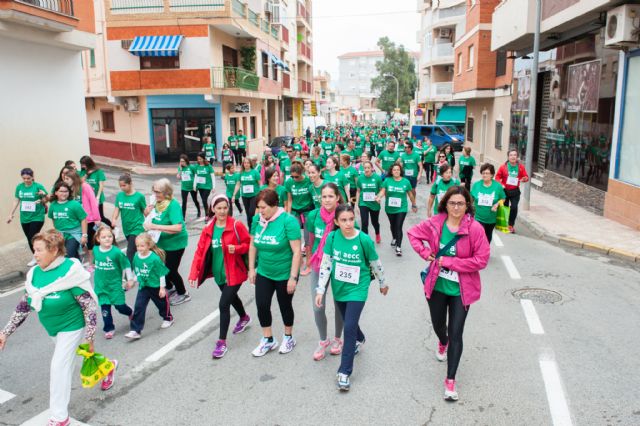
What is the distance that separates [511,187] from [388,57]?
244 feet

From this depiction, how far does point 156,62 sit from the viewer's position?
26.6m

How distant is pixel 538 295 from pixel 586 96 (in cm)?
975

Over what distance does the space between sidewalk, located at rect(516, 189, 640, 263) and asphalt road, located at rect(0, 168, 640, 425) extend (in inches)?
120

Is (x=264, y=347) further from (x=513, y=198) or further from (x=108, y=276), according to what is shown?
(x=513, y=198)

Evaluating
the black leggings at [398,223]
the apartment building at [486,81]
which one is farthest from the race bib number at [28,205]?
the apartment building at [486,81]

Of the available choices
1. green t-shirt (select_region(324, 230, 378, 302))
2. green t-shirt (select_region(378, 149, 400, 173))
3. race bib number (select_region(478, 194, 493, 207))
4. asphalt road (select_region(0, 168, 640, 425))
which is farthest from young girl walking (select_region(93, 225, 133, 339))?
green t-shirt (select_region(378, 149, 400, 173))

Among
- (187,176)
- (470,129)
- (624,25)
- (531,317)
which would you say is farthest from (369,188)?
(470,129)

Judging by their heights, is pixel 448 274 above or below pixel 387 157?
below

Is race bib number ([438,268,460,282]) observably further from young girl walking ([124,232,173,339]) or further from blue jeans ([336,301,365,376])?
young girl walking ([124,232,173,339])

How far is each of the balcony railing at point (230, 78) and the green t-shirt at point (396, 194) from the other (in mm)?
18285

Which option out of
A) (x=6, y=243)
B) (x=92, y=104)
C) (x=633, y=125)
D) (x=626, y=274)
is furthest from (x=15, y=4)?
(x=92, y=104)

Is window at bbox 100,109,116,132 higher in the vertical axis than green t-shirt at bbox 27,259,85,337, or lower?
higher

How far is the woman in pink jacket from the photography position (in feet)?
15.5

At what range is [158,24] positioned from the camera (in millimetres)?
25875
